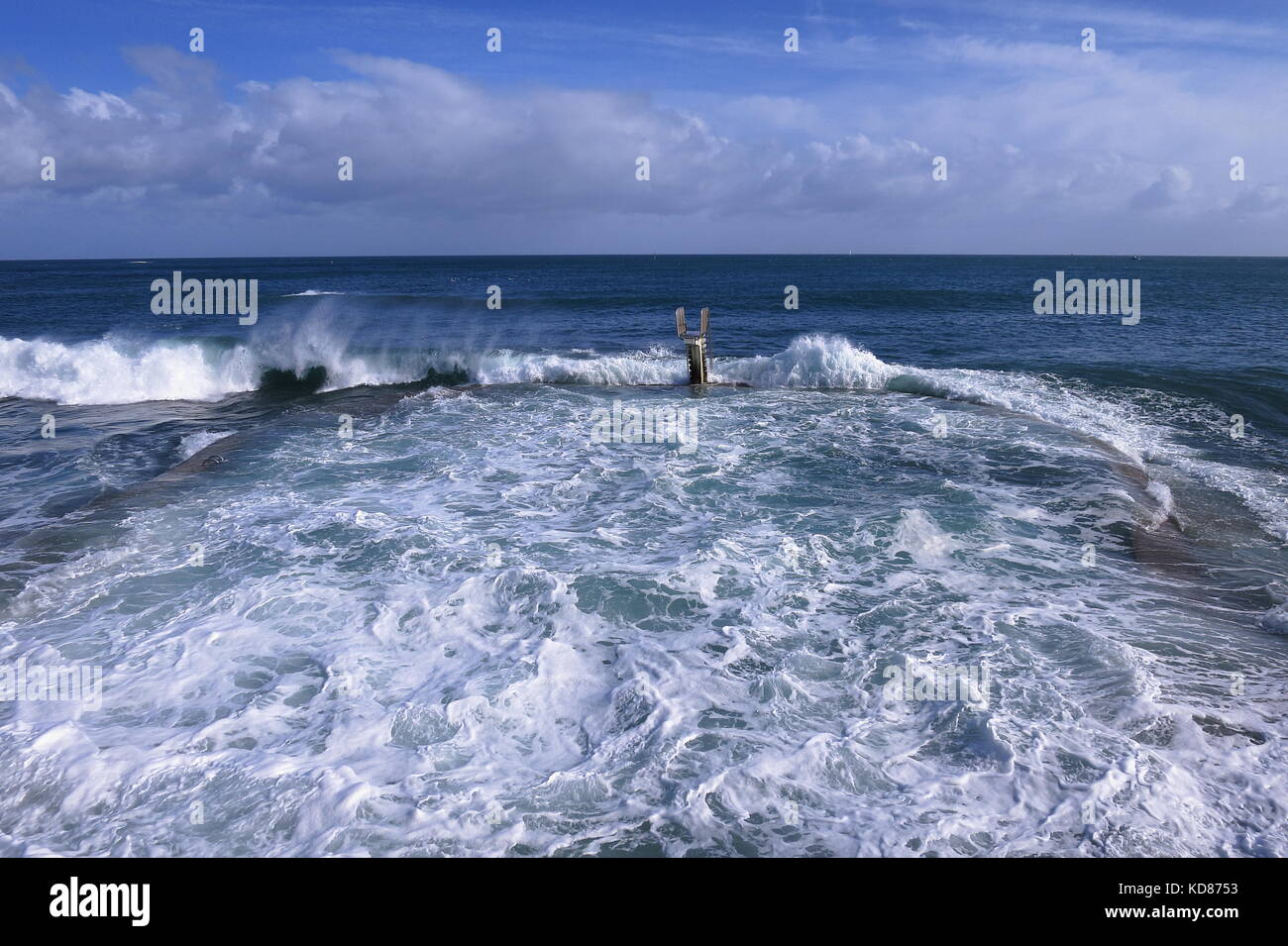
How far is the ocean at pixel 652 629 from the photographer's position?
491cm

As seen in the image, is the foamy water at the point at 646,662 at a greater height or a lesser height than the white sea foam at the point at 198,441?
lesser

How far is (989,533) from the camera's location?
9.48 meters

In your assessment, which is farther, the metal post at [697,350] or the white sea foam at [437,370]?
the metal post at [697,350]

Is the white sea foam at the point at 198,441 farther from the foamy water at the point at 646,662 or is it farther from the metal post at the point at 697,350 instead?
the metal post at the point at 697,350

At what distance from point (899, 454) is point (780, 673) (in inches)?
298

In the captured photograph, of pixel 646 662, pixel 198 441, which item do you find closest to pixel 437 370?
pixel 198 441

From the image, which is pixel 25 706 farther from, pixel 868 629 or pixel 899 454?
pixel 899 454

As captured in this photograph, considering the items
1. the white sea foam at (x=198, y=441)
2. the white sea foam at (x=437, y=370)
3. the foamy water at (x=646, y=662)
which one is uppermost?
the white sea foam at (x=437, y=370)

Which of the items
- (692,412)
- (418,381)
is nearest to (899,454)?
(692,412)

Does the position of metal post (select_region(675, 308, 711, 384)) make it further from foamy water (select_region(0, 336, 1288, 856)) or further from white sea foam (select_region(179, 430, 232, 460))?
white sea foam (select_region(179, 430, 232, 460))

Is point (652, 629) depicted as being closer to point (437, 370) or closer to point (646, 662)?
point (646, 662)

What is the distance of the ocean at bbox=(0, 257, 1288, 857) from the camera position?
4914 mm

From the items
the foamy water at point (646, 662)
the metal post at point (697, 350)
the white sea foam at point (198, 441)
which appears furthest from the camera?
the metal post at point (697, 350)

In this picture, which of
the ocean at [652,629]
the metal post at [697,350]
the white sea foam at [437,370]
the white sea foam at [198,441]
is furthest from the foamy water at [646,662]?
the metal post at [697,350]
